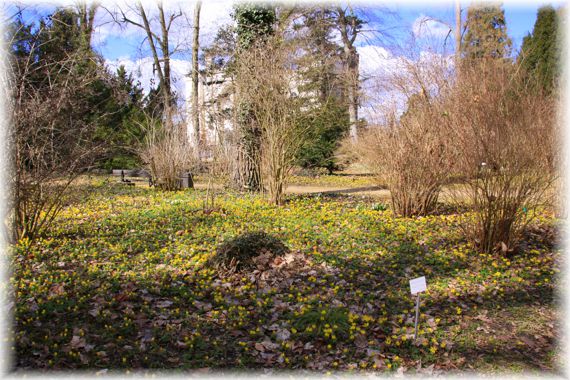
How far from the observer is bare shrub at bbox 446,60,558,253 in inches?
195

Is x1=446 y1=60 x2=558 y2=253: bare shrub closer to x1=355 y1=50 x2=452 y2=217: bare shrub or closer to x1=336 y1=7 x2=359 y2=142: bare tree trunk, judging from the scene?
x1=355 y1=50 x2=452 y2=217: bare shrub

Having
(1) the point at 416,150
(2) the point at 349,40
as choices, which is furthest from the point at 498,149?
(2) the point at 349,40

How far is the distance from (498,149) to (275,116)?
458cm

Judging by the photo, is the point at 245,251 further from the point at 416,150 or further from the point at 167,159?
the point at 167,159

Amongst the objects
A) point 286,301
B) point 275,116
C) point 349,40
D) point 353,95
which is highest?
point 349,40

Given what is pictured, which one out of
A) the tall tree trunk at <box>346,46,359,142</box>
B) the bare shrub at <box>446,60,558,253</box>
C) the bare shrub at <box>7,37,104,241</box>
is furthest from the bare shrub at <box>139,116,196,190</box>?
the tall tree trunk at <box>346,46,359,142</box>

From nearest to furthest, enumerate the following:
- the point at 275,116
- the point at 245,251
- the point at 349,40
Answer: the point at 245,251, the point at 275,116, the point at 349,40

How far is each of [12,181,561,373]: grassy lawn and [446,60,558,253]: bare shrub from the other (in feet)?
1.66

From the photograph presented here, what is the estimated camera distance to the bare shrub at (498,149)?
195 inches

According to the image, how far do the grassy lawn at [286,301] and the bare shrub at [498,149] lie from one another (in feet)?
1.66

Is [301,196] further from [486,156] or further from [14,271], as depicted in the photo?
[14,271]

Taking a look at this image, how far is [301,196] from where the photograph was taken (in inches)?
386

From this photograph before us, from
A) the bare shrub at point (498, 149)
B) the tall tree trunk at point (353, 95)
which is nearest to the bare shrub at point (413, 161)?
the bare shrub at point (498, 149)

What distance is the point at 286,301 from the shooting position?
4.19m
